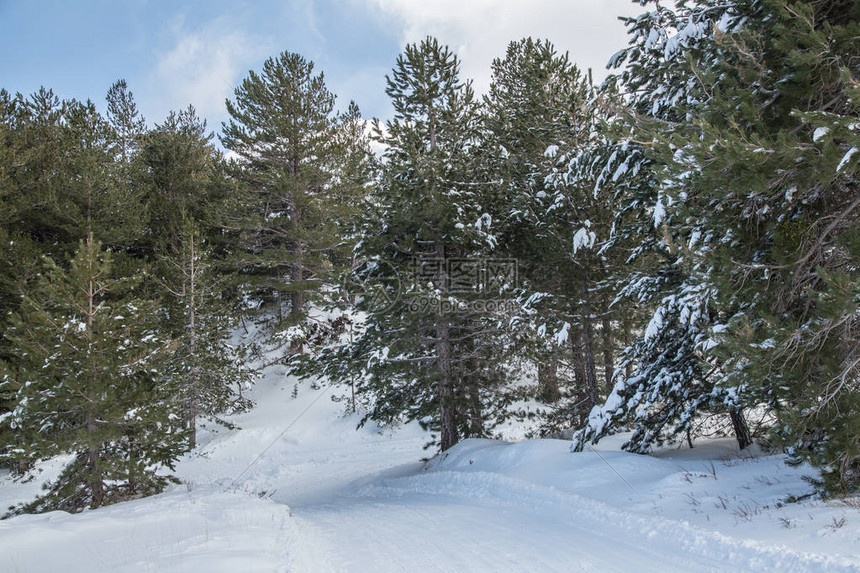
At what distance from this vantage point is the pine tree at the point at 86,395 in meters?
10.1

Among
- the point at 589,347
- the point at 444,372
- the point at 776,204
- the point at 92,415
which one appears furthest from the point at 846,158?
the point at 92,415

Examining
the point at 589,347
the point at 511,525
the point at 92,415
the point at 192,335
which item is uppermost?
the point at 192,335

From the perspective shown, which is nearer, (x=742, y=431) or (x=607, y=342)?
(x=742, y=431)

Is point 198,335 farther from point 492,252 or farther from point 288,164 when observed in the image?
point 492,252

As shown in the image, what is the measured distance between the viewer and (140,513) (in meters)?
7.13

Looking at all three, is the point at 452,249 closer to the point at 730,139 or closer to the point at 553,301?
the point at 553,301

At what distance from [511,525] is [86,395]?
9610mm

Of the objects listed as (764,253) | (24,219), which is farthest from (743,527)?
(24,219)

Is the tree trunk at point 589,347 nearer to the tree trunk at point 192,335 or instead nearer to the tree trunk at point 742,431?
the tree trunk at point 742,431

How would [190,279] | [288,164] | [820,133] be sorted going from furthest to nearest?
[288,164] < [190,279] < [820,133]

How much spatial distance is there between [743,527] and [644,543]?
112cm

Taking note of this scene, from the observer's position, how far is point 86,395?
10211 millimetres

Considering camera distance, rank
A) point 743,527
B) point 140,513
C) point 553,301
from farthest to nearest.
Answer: point 553,301, point 140,513, point 743,527

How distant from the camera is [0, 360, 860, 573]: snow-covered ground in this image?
484cm
